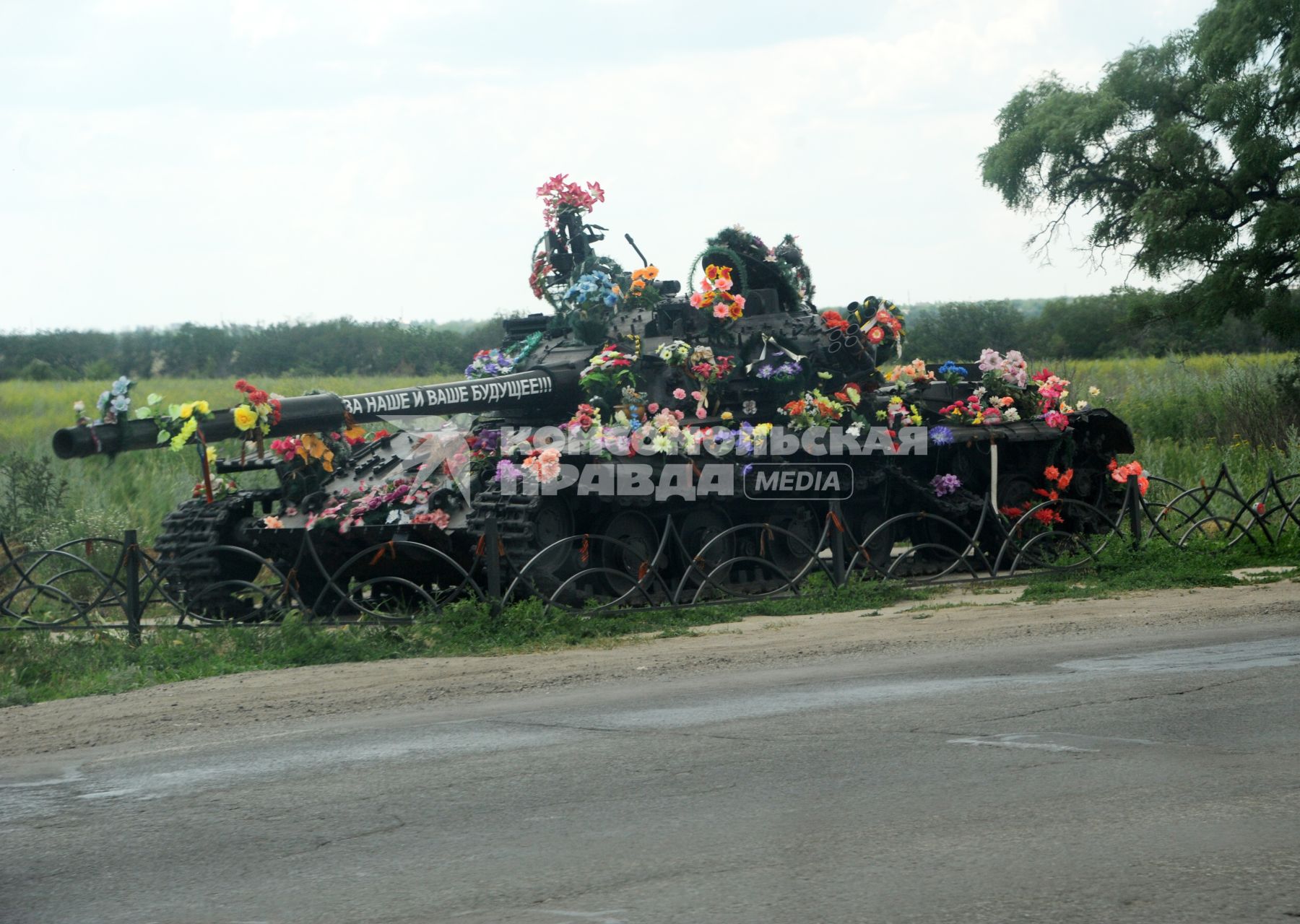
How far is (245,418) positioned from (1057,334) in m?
40.3

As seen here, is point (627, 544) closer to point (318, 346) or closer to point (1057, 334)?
point (318, 346)

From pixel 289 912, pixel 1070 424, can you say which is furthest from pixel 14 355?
pixel 289 912

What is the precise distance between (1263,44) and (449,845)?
26.4 metres

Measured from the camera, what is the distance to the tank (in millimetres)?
12117

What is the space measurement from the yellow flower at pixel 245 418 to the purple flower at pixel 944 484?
725 cm

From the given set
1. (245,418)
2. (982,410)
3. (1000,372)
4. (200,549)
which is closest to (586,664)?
(245,418)

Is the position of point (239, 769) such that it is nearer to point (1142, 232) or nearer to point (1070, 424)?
point (1070, 424)

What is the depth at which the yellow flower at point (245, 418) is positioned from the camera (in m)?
10.8

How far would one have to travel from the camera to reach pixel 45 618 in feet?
42.0

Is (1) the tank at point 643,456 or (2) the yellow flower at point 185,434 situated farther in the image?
(1) the tank at point 643,456

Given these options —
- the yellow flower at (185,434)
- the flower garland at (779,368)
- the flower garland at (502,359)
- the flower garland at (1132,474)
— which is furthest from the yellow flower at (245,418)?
the flower garland at (1132,474)

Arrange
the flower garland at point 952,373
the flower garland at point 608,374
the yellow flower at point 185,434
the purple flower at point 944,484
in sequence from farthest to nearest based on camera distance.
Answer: the flower garland at point 952,373
the purple flower at point 944,484
the flower garland at point 608,374
the yellow flower at point 185,434

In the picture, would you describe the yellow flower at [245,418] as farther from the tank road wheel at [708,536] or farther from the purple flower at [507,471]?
the tank road wheel at [708,536]
